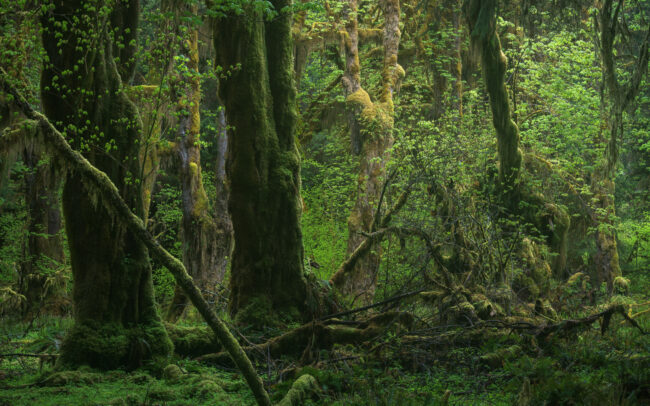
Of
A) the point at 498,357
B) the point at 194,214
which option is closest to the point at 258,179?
the point at 498,357

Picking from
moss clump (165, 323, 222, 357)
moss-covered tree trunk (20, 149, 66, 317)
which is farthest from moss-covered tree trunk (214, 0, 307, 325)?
moss-covered tree trunk (20, 149, 66, 317)

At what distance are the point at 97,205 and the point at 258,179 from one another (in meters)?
2.76

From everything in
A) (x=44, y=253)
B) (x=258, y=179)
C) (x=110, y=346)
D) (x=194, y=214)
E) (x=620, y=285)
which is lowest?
(x=620, y=285)

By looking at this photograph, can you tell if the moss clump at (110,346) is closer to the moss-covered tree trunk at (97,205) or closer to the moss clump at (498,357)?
the moss-covered tree trunk at (97,205)

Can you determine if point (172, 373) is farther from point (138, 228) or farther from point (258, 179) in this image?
point (258, 179)

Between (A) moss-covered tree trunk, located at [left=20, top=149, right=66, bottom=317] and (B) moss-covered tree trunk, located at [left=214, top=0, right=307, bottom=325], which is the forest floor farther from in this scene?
(A) moss-covered tree trunk, located at [left=20, top=149, right=66, bottom=317]

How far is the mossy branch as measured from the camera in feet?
15.8

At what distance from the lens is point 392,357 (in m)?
7.12

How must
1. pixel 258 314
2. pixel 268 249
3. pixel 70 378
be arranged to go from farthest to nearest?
pixel 268 249, pixel 258 314, pixel 70 378

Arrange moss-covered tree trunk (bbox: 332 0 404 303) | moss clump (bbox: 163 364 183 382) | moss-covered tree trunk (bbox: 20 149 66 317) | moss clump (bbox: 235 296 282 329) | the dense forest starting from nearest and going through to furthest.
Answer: the dense forest, moss clump (bbox: 163 364 183 382), moss clump (bbox: 235 296 282 329), moss-covered tree trunk (bbox: 20 149 66 317), moss-covered tree trunk (bbox: 332 0 404 303)

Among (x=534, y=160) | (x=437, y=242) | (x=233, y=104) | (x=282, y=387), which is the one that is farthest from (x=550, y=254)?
(x=282, y=387)

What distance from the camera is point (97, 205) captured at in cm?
691

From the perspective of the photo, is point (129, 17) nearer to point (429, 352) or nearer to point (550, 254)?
point (429, 352)

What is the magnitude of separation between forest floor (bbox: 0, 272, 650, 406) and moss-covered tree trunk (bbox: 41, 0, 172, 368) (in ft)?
1.37
